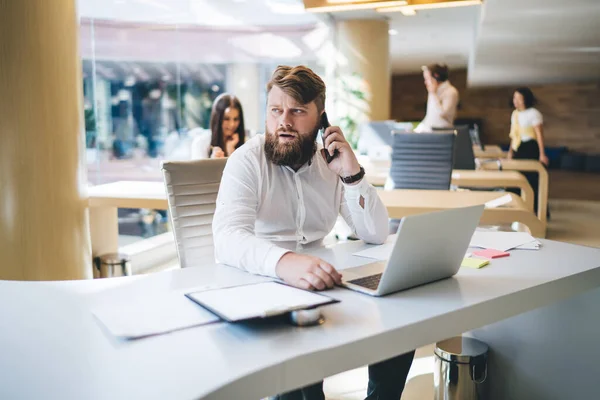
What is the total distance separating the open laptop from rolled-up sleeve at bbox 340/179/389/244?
47 centimetres

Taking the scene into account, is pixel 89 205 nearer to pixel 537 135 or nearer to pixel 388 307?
pixel 388 307

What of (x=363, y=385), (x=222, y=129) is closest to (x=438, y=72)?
(x=222, y=129)

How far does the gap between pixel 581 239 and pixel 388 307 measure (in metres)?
5.70

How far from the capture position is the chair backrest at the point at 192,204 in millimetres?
2346

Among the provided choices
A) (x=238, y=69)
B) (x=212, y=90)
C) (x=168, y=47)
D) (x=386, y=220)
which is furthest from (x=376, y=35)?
(x=386, y=220)

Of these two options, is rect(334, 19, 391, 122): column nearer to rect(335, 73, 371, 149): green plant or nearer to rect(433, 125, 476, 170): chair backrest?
rect(335, 73, 371, 149): green plant

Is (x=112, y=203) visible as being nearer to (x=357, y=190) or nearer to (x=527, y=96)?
(x=357, y=190)

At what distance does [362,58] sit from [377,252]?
8537 mm

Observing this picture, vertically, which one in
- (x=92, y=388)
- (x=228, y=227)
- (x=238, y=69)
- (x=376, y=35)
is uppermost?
(x=376, y=35)

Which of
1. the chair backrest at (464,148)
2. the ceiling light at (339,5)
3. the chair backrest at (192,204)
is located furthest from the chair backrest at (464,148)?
the chair backrest at (192,204)

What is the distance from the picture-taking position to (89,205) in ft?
11.2

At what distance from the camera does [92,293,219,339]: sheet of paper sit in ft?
3.77

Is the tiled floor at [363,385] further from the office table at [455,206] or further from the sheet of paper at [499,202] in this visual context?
the sheet of paper at [499,202]

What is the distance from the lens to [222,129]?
14.7 feet
